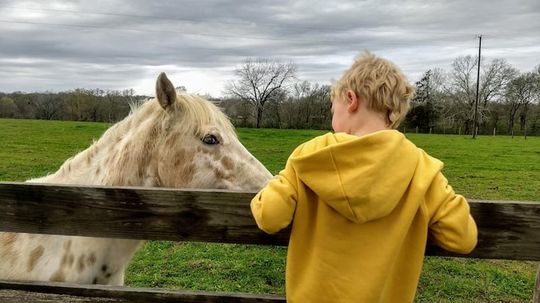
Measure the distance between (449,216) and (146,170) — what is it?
1.90m

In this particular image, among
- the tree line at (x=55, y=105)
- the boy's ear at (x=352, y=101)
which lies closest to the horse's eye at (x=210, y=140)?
the boy's ear at (x=352, y=101)

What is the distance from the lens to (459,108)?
71688 mm

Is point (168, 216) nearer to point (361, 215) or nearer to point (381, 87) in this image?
point (361, 215)

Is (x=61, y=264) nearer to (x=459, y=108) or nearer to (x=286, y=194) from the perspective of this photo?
(x=286, y=194)

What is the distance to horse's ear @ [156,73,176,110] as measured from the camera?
2.89 m

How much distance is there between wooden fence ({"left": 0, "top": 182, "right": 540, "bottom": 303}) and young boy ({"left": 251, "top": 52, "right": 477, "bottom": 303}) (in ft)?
0.76

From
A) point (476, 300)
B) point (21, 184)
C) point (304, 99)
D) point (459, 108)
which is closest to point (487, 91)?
point (459, 108)

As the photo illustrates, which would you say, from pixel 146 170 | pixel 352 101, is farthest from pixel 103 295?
pixel 352 101

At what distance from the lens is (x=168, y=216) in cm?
213

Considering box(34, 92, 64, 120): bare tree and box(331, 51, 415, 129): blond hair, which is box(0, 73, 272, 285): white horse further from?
box(34, 92, 64, 120): bare tree

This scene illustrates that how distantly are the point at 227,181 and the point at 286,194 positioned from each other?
127cm

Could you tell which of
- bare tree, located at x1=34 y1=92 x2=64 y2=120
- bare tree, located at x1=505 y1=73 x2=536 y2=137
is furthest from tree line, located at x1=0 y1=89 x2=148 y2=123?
bare tree, located at x1=505 y1=73 x2=536 y2=137

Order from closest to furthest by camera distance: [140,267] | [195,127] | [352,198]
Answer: [352,198]
[195,127]
[140,267]

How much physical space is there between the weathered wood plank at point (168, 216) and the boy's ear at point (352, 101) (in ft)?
1.93
